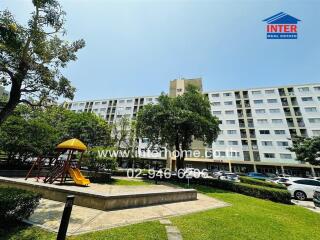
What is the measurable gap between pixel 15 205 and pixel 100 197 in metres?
2.86

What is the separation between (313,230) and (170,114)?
1527 centimetres

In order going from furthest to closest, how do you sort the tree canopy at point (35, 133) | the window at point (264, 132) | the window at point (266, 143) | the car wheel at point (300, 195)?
the window at point (264, 132) → the window at point (266, 143) → the tree canopy at point (35, 133) → the car wheel at point (300, 195)

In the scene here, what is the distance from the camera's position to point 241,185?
624 inches

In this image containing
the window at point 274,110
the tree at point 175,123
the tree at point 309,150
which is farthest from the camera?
the window at point 274,110

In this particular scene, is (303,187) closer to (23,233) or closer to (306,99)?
(23,233)

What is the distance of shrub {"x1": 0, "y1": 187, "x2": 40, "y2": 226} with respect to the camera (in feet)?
15.4

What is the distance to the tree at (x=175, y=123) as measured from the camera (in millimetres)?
21000

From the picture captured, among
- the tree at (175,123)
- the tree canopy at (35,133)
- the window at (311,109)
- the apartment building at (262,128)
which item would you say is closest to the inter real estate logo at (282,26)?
the tree at (175,123)

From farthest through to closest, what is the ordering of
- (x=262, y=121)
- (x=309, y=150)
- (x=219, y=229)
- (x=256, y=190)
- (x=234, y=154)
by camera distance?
(x=262, y=121), (x=234, y=154), (x=309, y=150), (x=256, y=190), (x=219, y=229)

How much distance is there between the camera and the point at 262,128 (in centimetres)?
4906

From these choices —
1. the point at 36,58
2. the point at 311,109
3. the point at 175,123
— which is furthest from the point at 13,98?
the point at 311,109

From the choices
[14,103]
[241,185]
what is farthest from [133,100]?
[14,103]

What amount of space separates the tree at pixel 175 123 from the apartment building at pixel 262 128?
100 ft

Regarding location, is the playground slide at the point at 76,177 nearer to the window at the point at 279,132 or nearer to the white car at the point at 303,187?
the white car at the point at 303,187
